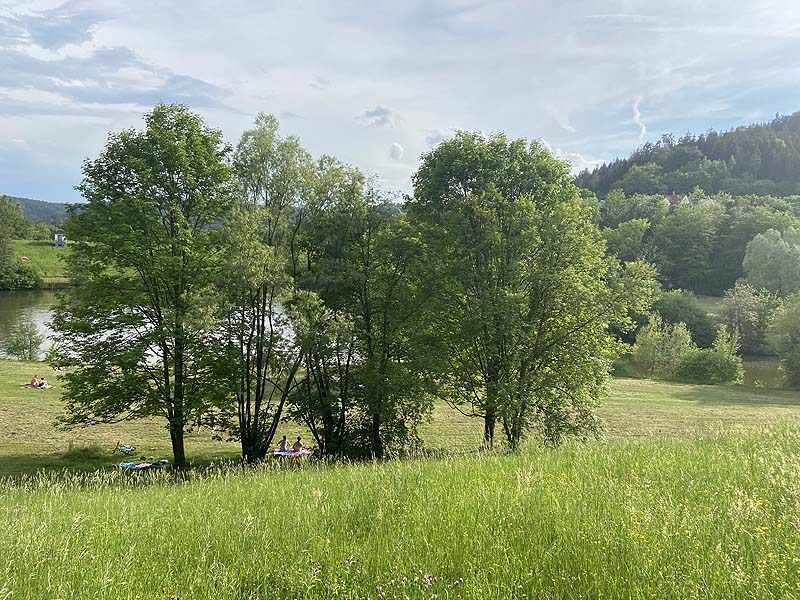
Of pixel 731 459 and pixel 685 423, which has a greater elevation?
pixel 731 459

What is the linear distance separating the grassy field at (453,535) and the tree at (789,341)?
139 ft

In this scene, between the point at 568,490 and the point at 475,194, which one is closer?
the point at 568,490

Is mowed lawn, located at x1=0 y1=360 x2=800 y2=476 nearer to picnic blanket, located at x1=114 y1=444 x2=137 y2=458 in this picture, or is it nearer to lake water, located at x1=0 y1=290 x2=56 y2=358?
picnic blanket, located at x1=114 y1=444 x2=137 y2=458

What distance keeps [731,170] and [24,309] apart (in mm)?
205339

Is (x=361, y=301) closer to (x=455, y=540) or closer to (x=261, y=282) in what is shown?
(x=261, y=282)

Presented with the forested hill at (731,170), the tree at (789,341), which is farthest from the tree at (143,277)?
the forested hill at (731,170)

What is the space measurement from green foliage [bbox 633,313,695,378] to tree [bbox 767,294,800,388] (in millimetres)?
6717

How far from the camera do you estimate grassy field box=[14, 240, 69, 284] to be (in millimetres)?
99875

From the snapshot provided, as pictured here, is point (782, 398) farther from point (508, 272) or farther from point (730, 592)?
point (730, 592)

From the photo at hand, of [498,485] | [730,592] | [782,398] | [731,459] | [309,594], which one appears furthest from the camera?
[782,398]

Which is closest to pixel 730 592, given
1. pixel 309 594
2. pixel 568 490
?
pixel 568 490

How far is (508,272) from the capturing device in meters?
17.0

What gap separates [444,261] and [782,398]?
1328 inches

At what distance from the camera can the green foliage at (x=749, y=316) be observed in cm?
5509
